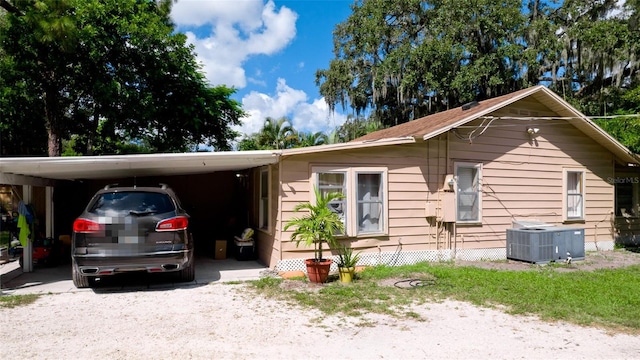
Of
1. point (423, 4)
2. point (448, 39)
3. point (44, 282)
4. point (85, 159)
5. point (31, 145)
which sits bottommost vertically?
point (44, 282)

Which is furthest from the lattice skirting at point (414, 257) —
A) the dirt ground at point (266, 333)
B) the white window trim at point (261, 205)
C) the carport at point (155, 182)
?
the carport at point (155, 182)

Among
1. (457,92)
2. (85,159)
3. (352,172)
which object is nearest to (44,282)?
(85,159)

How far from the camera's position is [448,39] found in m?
20.3

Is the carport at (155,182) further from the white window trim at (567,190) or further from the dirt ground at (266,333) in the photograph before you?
the white window trim at (567,190)

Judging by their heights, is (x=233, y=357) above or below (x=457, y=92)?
below

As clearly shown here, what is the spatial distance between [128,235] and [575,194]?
10.8 m

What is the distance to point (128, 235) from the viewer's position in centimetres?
616

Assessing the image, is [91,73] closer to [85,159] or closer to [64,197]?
[64,197]

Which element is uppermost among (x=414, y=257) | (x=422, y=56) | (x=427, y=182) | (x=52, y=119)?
(x=422, y=56)

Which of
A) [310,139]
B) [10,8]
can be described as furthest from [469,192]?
[310,139]

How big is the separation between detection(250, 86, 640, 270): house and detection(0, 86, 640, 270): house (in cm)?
2

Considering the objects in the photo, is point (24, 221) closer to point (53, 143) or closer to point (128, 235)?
point (128, 235)

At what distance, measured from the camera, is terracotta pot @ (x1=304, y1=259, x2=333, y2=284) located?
23.6 feet

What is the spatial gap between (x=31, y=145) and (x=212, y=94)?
291 inches
